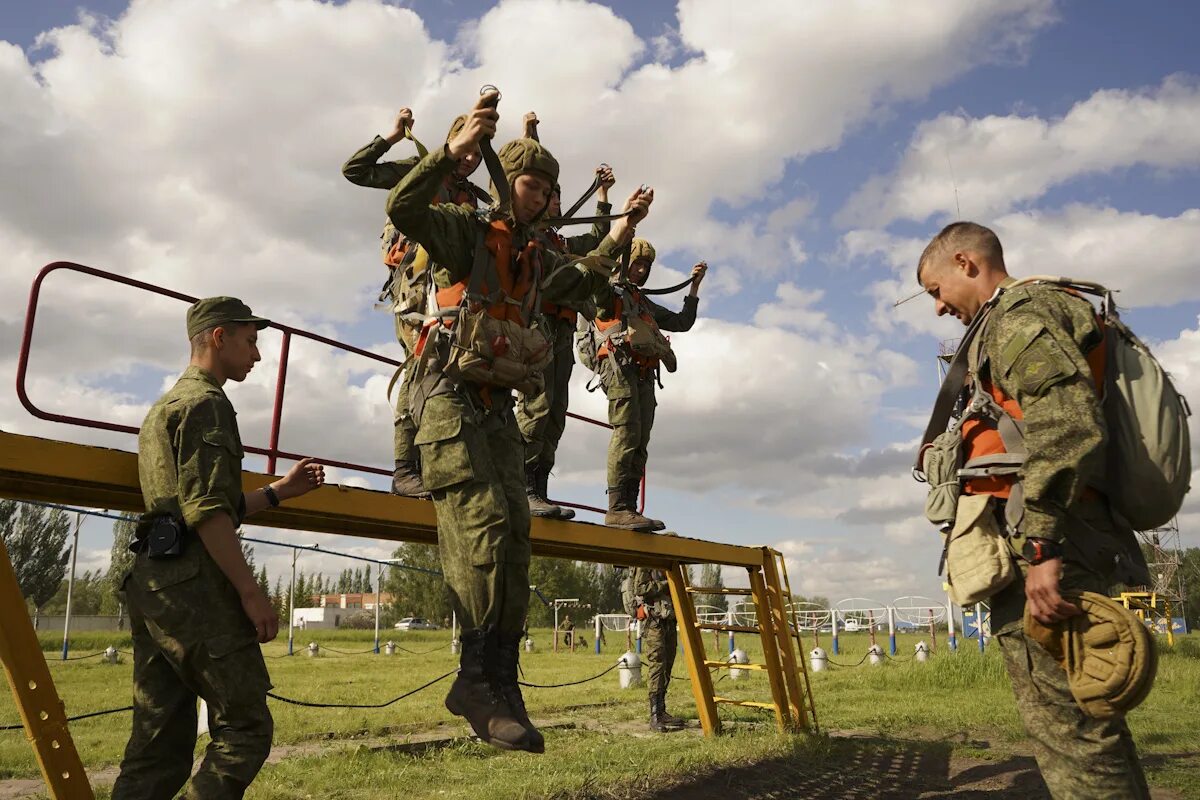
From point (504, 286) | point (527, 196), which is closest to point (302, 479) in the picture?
point (504, 286)

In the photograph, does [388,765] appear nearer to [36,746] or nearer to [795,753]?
[795,753]

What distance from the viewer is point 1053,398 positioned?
2.88m

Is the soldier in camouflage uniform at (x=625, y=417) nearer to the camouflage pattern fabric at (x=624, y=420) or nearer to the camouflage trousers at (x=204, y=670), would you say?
the camouflage pattern fabric at (x=624, y=420)

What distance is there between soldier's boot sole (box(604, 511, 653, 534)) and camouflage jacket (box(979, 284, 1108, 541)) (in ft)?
14.1

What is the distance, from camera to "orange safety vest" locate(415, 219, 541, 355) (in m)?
3.80

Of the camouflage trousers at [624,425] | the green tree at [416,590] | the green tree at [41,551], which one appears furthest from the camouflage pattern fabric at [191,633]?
the green tree at [416,590]

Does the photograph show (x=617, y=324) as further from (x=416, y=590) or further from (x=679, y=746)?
(x=416, y=590)

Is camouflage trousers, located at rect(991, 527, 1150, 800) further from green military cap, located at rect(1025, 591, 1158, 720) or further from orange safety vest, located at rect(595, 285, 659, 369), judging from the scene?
orange safety vest, located at rect(595, 285, 659, 369)

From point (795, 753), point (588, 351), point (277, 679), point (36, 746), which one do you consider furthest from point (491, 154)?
point (277, 679)

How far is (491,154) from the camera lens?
3588mm

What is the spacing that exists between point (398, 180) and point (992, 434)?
3.97m

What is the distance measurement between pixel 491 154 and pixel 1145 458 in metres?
2.64

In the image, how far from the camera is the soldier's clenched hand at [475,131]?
330 centimetres

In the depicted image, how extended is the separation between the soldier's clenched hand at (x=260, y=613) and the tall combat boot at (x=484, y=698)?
693 mm
